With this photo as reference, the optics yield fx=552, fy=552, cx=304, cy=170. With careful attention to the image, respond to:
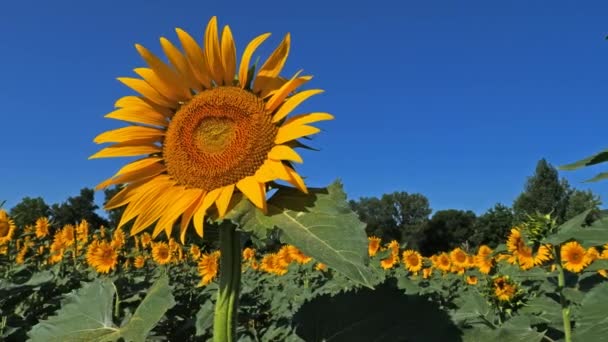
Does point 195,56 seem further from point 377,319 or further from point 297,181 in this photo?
point 377,319

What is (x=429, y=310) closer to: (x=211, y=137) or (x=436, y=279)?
(x=211, y=137)

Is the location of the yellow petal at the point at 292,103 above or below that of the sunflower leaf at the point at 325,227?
above

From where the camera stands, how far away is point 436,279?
982 centimetres

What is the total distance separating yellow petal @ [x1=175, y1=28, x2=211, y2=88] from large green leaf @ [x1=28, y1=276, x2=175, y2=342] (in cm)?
57

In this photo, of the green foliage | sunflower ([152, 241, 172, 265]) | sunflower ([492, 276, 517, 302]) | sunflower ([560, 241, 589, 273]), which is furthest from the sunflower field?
sunflower ([152, 241, 172, 265])

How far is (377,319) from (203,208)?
1.48ft

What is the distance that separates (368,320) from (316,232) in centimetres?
35

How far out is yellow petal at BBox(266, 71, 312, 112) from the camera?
115cm

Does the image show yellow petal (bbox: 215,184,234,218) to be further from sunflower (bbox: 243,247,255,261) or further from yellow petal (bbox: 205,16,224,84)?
sunflower (bbox: 243,247,255,261)

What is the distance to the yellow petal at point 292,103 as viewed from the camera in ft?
3.77

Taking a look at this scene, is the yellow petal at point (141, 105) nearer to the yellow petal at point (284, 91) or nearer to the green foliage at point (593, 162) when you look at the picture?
the yellow petal at point (284, 91)

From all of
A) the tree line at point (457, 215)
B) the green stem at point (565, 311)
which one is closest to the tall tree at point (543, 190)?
the tree line at point (457, 215)

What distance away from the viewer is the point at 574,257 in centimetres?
615

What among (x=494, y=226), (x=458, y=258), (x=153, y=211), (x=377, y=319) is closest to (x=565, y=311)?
(x=377, y=319)
